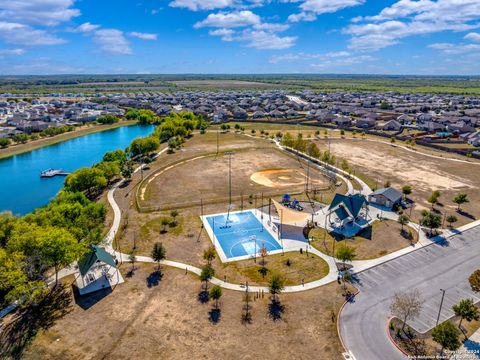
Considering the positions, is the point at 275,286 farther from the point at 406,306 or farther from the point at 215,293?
the point at 406,306

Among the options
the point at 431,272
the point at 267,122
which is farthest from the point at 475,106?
the point at 431,272

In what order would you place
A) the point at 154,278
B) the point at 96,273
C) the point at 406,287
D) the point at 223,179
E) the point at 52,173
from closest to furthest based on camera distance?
the point at 406,287
the point at 154,278
the point at 96,273
the point at 223,179
the point at 52,173

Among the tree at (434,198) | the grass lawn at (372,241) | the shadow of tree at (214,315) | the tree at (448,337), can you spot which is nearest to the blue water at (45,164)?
the shadow of tree at (214,315)

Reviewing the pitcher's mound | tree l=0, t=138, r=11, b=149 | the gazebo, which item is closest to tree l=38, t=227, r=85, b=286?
the gazebo

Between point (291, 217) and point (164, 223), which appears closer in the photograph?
point (164, 223)

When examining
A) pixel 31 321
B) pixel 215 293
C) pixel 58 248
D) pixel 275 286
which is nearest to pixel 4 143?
pixel 58 248

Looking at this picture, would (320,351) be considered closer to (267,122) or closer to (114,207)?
(114,207)

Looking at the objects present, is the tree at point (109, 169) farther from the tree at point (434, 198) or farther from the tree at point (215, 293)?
the tree at point (434, 198)
